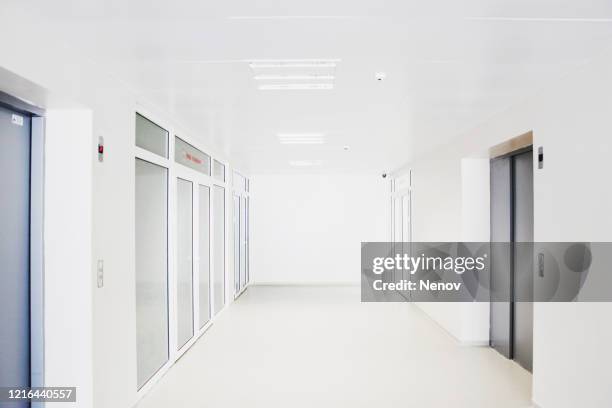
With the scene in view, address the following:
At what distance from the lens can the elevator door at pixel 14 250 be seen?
9.41ft

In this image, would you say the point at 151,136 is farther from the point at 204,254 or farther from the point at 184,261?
the point at 204,254

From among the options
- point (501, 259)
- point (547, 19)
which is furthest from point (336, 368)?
point (547, 19)

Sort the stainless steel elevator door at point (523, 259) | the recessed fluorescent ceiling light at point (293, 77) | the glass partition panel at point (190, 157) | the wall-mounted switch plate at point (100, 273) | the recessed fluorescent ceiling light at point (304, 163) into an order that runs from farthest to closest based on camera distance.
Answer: the recessed fluorescent ceiling light at point (304, 163), the glass partition panel at point (190, 157), the stainless steel elevator door at point (523, 259), the recessed fluorescent ceiling light at point (293, 77), the wall-mounted switch plate at point (100, 273)

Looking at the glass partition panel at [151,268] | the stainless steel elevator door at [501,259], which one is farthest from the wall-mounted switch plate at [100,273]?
the stainless steel elevator door at [501,259]

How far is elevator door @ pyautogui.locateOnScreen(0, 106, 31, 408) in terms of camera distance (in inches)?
113

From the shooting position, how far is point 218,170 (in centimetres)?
834

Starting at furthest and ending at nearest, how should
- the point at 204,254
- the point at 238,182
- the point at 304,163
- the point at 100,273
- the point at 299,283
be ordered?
1. the point at 299,283
2. the point at 238,182
3. the point at 304,163
4. the point at 204,254
5. the point at 100,273

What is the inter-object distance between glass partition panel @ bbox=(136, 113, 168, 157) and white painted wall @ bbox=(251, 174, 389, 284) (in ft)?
24.1

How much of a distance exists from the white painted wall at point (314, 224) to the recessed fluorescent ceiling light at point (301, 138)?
17.9 feet

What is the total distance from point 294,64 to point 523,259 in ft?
13.0

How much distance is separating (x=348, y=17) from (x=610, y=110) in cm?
208

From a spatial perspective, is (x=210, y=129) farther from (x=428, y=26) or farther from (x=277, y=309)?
(x=277, y=309)

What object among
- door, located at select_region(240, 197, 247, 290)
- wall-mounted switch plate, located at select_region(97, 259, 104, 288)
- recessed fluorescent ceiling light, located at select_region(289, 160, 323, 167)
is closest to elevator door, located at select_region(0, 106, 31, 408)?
wall-mounted switch plate, located at select_region(97, 259, 104, 288)

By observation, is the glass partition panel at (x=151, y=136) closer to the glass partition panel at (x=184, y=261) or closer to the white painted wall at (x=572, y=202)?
the glass partition panel at (x=184, y=261)
